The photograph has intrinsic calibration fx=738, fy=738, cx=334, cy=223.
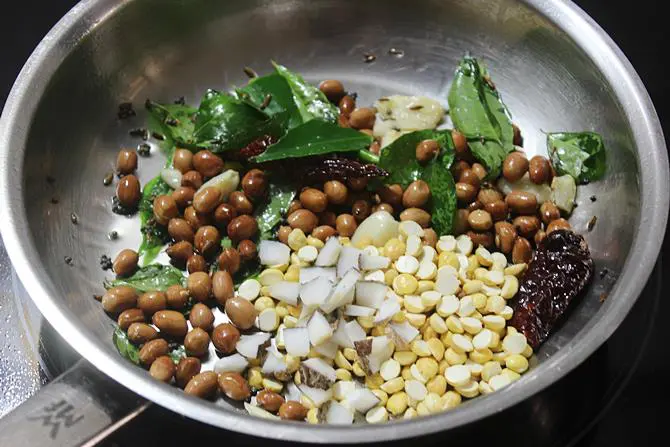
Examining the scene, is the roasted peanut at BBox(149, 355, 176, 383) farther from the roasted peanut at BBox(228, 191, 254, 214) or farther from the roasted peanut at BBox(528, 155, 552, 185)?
the roasted peanut at BBox(528, 155, 552, 185)

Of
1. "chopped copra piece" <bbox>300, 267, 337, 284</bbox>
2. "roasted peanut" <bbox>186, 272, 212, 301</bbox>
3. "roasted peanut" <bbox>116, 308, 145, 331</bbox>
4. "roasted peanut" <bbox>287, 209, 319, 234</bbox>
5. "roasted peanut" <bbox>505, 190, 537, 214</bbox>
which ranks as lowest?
"roasted peanut" <bbox>116, 308, 145, 331</bbox>

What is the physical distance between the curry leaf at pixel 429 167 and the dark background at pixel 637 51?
1.20ft

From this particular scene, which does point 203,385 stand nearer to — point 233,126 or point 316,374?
point 316,374

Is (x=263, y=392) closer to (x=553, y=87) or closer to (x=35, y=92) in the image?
(x=35, y=92)

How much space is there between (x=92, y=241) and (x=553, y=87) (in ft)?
2.85

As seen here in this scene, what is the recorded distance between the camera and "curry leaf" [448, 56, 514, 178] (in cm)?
128

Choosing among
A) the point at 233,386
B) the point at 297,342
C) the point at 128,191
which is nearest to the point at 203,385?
the point at 233,386

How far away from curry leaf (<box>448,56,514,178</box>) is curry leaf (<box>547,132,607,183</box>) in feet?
0.26

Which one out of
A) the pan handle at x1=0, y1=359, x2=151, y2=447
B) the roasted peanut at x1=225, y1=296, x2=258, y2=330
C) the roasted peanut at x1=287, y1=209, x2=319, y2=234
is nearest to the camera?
the pan handle at x1=0, y1=359, x2=151, y2=447

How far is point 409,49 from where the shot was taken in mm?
1476

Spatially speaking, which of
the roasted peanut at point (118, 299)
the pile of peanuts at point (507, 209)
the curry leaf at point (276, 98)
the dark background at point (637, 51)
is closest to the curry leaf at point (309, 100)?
the curry leaf at point (276, 98)

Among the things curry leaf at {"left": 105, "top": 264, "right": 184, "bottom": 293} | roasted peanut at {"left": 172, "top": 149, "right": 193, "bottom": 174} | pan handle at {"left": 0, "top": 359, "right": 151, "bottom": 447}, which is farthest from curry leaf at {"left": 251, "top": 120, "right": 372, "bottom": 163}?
pan handle at {"left": 0, "top": 359, "right": 151, "bottom": 447}

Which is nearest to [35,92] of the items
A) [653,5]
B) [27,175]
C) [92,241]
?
[27,175]

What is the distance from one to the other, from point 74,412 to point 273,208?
0.49 m
